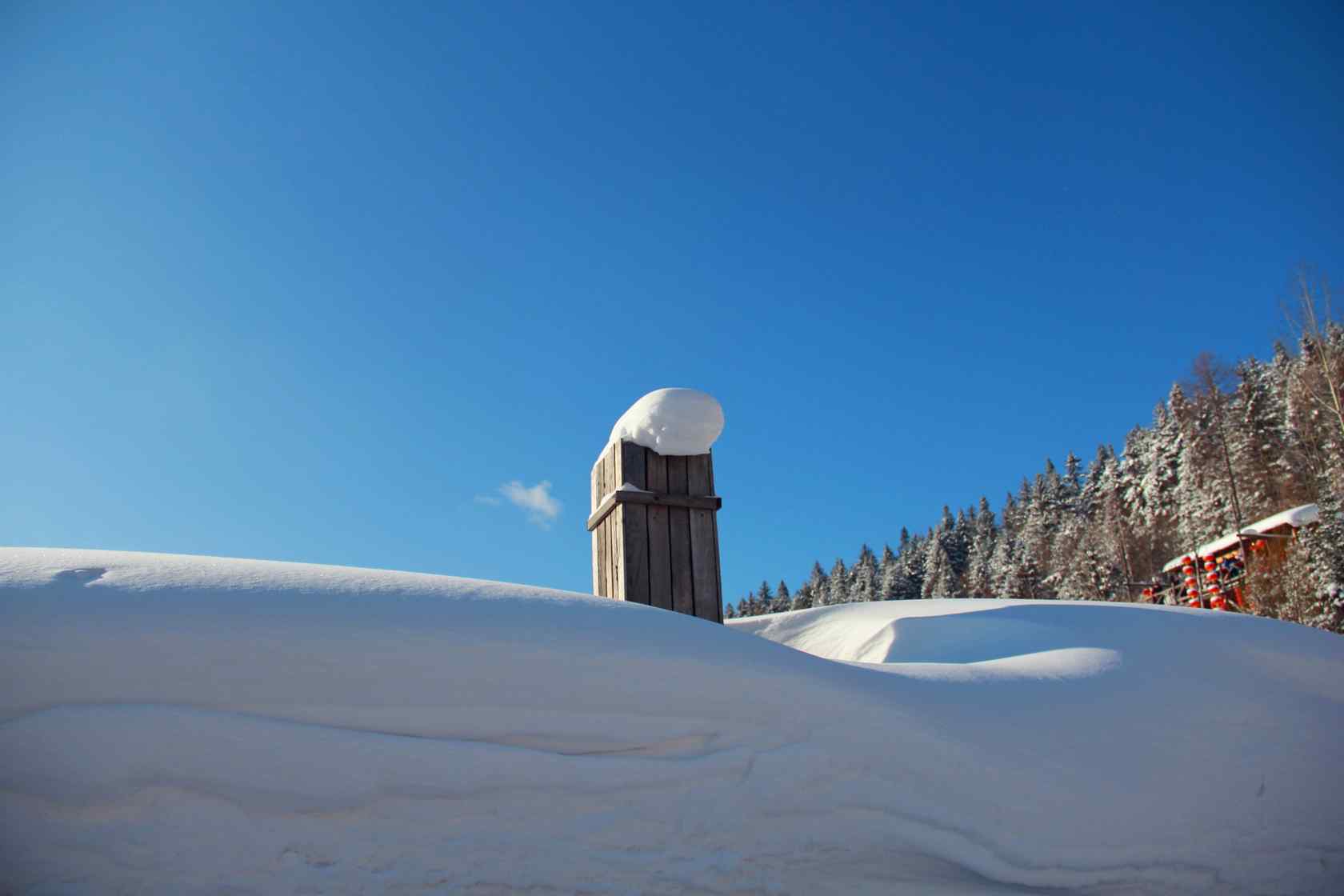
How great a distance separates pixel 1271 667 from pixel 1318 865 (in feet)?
2.04

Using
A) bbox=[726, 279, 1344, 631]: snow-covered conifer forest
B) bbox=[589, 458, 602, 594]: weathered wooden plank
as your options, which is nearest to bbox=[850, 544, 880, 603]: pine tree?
bbox=[726, 279, 1344, 631]: snow-covered conifer forest

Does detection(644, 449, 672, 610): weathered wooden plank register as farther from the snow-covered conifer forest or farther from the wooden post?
the snow-covered conifer forest

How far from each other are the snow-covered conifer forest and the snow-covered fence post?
16.3 metres

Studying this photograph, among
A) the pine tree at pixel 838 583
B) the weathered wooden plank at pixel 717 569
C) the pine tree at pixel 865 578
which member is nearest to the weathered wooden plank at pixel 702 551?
the weathered wooden plank at pixel 717 569

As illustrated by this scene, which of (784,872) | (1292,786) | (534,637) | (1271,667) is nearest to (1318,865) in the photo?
(1292,786)

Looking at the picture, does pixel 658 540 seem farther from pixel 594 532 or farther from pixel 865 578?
pixel 865 578

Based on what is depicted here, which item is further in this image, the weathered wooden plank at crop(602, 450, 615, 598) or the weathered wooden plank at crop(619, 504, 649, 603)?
the weathered wooden plank at crop(602, 450, 615, 598)

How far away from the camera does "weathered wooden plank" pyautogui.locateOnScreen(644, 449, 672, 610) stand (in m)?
3.12

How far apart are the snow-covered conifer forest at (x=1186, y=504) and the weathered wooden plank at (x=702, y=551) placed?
16.2 m

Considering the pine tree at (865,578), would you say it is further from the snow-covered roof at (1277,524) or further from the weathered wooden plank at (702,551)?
the weathered wooden plank at (702,551)

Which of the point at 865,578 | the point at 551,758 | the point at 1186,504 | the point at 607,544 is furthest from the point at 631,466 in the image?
the point at 865,578

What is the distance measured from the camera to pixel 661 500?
3.20 metres

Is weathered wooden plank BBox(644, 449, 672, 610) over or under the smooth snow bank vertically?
under

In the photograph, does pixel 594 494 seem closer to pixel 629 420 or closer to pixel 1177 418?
pixel 629 420
